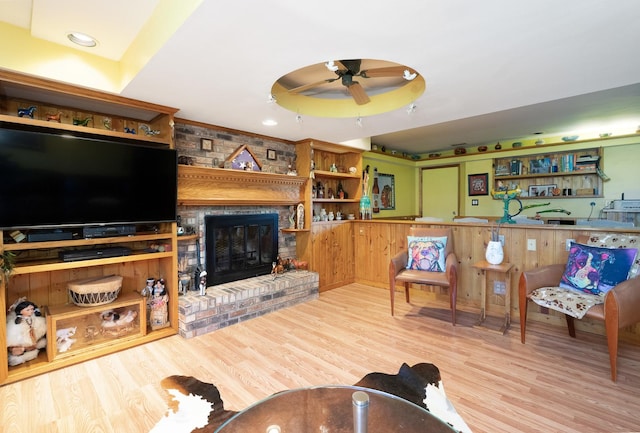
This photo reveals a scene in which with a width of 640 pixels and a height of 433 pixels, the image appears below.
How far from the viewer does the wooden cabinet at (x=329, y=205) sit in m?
4.39

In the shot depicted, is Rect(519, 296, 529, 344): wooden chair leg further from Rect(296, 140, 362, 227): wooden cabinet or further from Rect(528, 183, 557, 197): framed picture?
Rect(528, 183, 557, 197): framed picture

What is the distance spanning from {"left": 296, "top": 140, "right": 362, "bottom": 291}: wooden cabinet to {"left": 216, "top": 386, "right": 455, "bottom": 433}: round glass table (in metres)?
3.01

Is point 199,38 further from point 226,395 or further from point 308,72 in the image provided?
point 226,395

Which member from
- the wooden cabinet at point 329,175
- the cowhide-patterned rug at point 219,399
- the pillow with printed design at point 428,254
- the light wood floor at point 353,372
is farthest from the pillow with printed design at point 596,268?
the wooden cabinet at point 329,175

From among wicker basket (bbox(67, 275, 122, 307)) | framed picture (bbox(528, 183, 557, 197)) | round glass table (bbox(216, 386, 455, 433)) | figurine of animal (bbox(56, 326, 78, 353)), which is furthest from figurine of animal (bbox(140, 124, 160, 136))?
framed picture (bbox(528, 183, 557, 197))

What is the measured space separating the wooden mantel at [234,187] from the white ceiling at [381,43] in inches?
26.4

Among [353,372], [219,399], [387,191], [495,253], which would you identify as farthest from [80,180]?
[387,191]

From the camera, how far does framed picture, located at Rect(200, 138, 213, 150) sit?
3471 millimetres

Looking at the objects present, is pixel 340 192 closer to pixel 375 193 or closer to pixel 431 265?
pixel 375 193

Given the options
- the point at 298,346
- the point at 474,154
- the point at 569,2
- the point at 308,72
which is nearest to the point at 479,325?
the point at 298,346

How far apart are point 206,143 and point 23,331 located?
7.52 feet

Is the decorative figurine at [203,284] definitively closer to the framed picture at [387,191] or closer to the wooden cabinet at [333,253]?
the wooden cabinet at [333,253]

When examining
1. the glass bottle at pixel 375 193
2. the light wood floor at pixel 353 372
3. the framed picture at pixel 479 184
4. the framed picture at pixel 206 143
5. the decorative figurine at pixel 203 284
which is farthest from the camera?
the framed picture at pixel 479 184

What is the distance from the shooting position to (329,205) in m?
5.12
